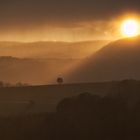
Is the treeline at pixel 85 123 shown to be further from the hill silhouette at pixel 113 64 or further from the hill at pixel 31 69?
the hill at pixel 31 69

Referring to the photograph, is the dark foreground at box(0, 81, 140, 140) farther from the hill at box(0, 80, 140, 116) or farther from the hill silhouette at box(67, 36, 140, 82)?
the hill silhouette at box(67, 36, 140, 82)

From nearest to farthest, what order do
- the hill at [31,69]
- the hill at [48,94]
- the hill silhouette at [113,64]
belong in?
the hill at [48,94]
the hill silhouette at [113,64]
the hill at [31,69]

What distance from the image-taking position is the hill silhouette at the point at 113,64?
112 meters

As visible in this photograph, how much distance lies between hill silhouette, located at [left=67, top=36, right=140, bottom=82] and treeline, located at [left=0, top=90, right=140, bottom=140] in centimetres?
6384

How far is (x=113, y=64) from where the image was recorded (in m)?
124

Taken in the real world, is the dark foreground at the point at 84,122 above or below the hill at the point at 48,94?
below

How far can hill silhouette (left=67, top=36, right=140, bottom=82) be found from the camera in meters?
112

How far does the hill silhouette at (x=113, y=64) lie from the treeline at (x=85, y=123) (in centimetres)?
6384

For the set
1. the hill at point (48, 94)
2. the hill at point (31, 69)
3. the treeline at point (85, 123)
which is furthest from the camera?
the hill at point (31, 69)

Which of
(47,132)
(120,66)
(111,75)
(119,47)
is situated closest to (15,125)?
(47,132)

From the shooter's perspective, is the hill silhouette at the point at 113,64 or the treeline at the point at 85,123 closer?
the treeline at the point at 85,123

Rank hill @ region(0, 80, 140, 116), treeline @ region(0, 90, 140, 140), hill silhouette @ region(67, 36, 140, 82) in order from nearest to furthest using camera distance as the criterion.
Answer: treeline @ region(0, 90, 140, 140)
hill @ region(0, 80, 140, 116)
hill silhouette @ region(67, 36, 140, 82)

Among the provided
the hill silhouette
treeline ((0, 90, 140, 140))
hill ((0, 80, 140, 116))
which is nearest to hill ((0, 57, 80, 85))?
the hill silhouette

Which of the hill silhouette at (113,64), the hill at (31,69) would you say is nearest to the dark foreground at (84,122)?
the hill silhouette at (113,64)
